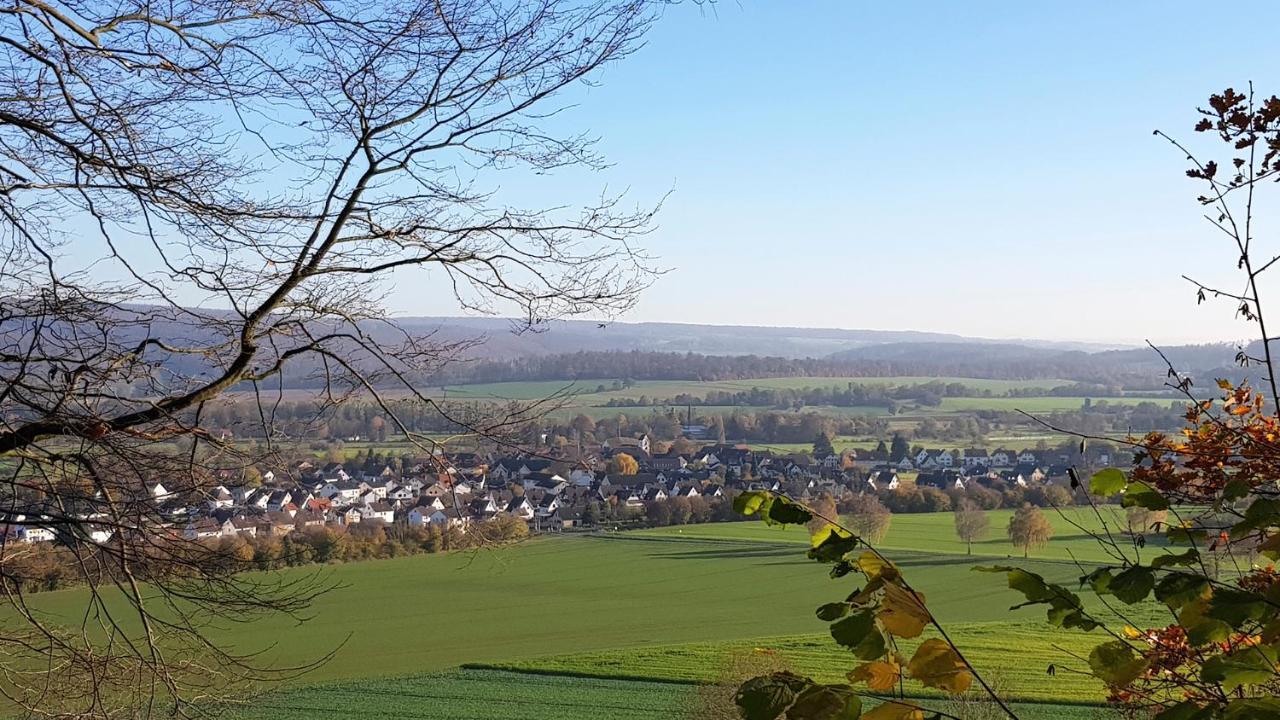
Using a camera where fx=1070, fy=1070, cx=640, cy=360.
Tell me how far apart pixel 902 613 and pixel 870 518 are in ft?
124

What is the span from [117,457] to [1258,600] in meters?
3.89

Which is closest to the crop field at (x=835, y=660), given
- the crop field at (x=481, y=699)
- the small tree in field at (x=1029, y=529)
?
the crop field at (x=481, y=699)

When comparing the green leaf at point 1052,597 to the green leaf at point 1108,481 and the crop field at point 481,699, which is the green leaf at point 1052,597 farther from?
the crop field at point 481,699

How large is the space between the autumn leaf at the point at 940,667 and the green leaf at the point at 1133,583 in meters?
0.23

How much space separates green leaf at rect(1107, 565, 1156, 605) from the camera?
1364mm

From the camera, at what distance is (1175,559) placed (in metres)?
1.57

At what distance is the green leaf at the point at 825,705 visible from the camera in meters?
1.20

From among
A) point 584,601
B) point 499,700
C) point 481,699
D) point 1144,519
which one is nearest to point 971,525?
point 584,601

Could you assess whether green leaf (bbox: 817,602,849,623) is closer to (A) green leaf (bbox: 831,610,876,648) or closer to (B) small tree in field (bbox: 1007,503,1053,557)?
(A) green leaf (bbox: 831,610,876,648)

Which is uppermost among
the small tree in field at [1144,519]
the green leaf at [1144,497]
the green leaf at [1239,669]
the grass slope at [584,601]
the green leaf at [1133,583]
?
the green leaf at [1144,497]

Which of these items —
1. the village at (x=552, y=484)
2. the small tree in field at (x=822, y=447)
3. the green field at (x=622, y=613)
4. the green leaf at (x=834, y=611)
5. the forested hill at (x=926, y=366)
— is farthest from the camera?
the forested hill at (x=926, y=366)

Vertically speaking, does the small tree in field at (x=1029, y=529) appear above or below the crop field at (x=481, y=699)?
above

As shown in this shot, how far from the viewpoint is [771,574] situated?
111 feet

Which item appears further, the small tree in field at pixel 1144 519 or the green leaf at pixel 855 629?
the small tree in field at pixel 1144 519
